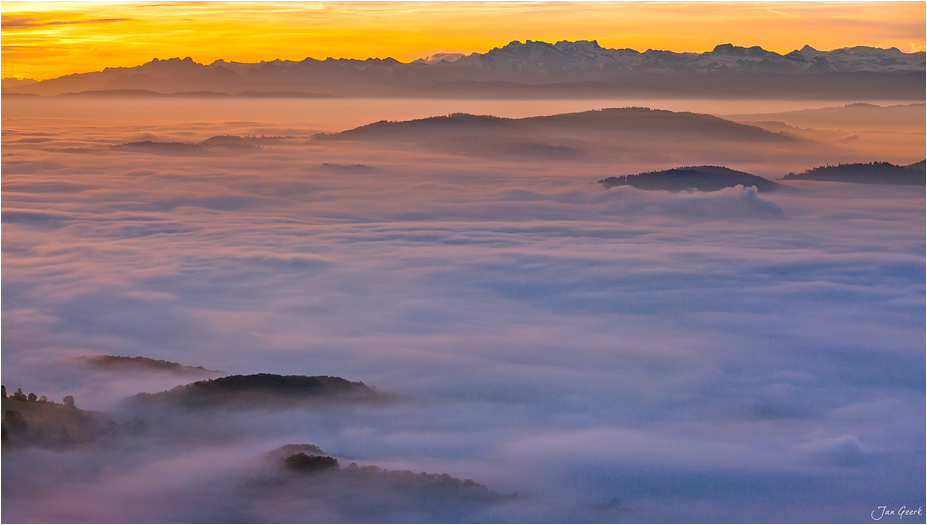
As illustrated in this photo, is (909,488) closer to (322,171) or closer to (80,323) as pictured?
(80,323)

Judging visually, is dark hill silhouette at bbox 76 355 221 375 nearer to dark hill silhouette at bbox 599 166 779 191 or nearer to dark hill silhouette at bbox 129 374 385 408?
dark hill silhouette at bbox 129 374 385 408

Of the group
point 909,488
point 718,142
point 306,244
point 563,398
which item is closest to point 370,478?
point 563,398

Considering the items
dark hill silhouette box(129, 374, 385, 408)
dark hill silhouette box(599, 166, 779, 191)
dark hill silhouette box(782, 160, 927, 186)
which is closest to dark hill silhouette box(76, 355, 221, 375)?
dark hill silhouette box(129, 374, 385, 408)

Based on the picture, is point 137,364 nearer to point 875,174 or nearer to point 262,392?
point 262,392

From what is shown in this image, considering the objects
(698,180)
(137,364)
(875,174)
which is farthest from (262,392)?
(875,174)

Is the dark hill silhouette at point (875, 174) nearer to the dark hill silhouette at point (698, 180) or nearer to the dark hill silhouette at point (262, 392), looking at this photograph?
the dark hill silhouette at point (698, 180)

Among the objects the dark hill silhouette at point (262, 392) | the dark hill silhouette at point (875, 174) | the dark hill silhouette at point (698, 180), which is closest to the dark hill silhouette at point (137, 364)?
the dark hill silhouette at point (262, 392)
